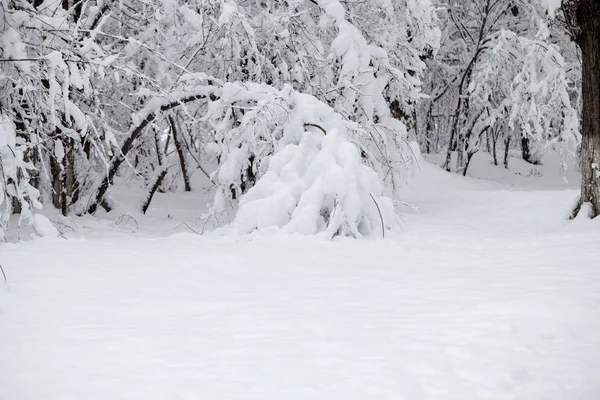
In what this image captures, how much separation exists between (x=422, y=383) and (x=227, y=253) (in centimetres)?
312

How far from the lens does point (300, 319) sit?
142 inches

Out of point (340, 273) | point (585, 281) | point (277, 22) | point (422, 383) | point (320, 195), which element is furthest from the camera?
point (277, 22)

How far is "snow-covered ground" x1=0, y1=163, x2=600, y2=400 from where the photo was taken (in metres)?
2.69

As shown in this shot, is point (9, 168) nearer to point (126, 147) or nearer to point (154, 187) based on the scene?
point (126, 147)

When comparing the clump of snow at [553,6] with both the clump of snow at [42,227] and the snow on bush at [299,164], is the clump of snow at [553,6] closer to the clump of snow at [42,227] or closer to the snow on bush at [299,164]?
the snow on bush at [299,164]

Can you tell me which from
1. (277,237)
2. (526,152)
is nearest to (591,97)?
(277,237)

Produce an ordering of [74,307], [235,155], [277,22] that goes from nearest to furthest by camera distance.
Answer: [74,307], [235,155], [277,22]

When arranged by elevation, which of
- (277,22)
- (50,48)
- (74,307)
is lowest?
(74,307)

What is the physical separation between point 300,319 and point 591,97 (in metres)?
5.31

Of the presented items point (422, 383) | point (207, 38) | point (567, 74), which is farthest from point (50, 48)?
point (567, 74)

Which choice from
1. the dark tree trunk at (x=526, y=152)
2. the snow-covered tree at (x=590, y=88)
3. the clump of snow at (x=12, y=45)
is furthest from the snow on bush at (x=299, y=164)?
the dark tree trunk at (x=526, y=152)

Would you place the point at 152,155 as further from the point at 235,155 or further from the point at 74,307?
the point at 74,307

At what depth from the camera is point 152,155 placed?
14367mm

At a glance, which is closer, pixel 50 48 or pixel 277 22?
pixel 50 48
